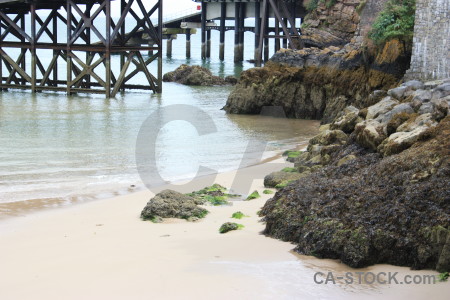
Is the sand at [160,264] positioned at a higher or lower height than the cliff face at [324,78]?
lower

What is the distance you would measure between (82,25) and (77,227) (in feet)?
60.4

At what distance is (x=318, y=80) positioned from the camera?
19.0 m

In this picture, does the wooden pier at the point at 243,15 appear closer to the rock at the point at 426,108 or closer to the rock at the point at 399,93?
the rock at the point at 399,93

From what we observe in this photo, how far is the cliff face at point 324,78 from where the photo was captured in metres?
16.9

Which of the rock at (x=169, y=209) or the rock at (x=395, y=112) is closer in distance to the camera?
the rock at (x=169, y=209)

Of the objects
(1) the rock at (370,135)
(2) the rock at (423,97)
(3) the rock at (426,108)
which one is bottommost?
(1) the rock at (370,135)

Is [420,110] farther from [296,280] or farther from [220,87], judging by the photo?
[220,87]

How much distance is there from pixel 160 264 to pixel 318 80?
532 inches

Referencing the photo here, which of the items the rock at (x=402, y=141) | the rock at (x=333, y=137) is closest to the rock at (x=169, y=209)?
the rock at (x=402, y=141)

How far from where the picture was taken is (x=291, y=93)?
1969 cm

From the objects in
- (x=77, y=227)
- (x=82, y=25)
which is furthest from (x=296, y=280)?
(x=82, y=25)

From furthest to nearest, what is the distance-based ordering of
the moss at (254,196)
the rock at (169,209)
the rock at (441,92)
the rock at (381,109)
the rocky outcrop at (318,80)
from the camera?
the rocky outcrop at (318,80) < the rock at (381,109) < the rock at (441,92) < the moss at (254,196) < the rock at (169,209)

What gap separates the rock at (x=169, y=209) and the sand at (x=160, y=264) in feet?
0.40

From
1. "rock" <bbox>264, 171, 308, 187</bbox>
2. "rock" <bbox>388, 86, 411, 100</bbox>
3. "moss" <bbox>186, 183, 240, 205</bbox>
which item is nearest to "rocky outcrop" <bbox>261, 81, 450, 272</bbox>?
"rock" <bbox>264, 171, 308, 187</bbox>
